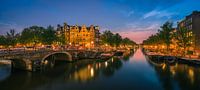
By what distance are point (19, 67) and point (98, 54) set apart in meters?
50.9

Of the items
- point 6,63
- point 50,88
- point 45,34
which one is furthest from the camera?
point 45,34

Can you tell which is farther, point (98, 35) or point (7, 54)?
point (98, 35)

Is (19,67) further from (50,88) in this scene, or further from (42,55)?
(50,88)

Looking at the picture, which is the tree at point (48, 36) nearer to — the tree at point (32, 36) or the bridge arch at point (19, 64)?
the tree at point (32, 36)

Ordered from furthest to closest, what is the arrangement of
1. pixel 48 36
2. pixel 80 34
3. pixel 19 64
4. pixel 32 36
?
pixel 80 34
pixel 32 36
pixel 48 36
pixel 19 64

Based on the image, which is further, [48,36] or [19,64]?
[48,36]

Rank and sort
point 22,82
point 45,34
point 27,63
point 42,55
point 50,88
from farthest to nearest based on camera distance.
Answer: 1. point 45,34
2. point 42,55
3. point 27,63
4. point 22,82
5. point 50,88

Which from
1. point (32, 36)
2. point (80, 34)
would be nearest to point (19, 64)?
point (32, 36)

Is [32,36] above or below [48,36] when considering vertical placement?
above

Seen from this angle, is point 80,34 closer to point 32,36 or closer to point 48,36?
point 32,36

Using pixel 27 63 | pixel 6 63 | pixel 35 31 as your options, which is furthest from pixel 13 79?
pixel 35 31

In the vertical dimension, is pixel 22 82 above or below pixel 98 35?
below

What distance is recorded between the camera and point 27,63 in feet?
163

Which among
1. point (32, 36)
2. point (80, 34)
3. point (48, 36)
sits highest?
point (80, 34)
